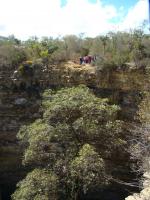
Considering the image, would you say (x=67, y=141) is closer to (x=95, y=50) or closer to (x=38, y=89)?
(x=38, y=89)

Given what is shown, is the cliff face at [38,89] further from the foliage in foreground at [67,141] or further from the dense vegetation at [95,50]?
the foliage in foreground at [67,141]

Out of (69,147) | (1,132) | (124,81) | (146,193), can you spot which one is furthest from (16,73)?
(146,193)

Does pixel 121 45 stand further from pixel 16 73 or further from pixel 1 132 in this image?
pixel 1 132

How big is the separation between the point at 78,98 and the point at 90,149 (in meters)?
1.47

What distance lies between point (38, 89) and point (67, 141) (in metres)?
3.83

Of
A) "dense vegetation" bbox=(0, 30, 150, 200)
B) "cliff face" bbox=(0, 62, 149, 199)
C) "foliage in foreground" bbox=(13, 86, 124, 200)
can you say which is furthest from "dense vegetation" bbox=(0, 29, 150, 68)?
"foliage in foreground" bbox=(13, 86, 124, 200)

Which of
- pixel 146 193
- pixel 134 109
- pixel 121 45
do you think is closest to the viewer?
pixel 146 193

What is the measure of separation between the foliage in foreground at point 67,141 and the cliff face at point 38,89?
9.53 feet

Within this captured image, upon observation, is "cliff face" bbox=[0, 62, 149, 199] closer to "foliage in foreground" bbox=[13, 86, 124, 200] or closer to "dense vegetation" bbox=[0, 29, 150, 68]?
"dense vegetation" bbox=[0, 29, 150, 68]

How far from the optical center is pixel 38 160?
473 inches

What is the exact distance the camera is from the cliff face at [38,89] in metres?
15.1

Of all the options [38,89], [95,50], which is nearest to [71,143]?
[38,89]

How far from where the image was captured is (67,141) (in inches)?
469

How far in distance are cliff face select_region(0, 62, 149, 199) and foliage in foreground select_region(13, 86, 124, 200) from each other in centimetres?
290
